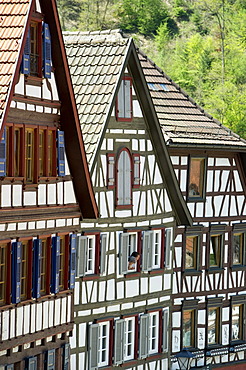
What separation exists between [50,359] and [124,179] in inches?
273

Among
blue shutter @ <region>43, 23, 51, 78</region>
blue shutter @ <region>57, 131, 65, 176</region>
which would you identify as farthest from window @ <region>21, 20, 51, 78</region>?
blue shutter @ <region>57, 131, 65, 176</region>

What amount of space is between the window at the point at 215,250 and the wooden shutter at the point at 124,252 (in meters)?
5.74

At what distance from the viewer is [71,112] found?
2748cm

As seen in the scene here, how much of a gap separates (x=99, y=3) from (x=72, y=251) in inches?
3343

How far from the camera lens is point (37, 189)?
88.2ft

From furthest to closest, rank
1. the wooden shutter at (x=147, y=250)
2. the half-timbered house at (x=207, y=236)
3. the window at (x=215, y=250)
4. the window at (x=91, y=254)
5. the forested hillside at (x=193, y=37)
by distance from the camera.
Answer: the forested hillside at (x=193, y=37)
the window at (x=215, y=250)
the half-timbered house at (x=207, y=236)
the wooden shutter at (x=147, y=250)
the window at (x=91, y=254)

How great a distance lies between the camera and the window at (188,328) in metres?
37.3

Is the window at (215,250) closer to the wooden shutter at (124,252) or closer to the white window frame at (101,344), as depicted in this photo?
the wooden shutter at (124,252)

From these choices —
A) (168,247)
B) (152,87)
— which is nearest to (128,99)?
(168,247)

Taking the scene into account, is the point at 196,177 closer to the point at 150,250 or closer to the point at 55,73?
the point at 150,250

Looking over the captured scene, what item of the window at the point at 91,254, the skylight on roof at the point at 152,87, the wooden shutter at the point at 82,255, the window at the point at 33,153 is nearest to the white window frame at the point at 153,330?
the window at the point at 91,254

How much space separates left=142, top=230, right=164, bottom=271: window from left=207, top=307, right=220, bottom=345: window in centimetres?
409

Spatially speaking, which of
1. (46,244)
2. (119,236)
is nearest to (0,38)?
(46,244)

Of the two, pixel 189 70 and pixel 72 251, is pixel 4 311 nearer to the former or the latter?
pixel 72 251
